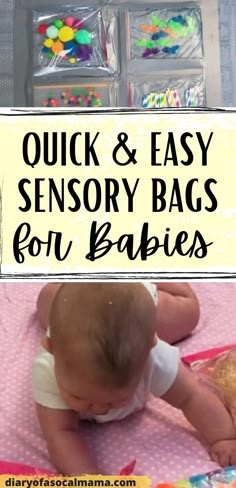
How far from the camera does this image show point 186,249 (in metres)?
0.50

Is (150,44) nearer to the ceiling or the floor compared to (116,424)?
nearer to the ceiling

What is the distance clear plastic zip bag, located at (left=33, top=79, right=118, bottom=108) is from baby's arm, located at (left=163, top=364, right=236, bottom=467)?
9.3 inches

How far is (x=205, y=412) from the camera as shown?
508 mm

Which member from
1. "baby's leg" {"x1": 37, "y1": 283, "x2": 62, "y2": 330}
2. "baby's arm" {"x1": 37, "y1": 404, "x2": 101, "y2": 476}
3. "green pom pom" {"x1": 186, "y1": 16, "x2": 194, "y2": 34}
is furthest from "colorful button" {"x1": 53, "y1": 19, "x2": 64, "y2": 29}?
"baby's arm" {"x1": 37, "y1": 404, "x2": 101, "y2": 476}

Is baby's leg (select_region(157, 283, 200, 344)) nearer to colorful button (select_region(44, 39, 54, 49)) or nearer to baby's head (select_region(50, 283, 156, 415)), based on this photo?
baby's head (select_region(50, 283, 156, 415))

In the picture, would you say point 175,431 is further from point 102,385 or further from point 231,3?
point 231,3

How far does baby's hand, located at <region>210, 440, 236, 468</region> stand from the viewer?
1.62 feet

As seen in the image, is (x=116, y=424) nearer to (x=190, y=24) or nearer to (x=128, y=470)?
(x=128, y=470)

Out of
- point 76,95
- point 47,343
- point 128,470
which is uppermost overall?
point 76,95

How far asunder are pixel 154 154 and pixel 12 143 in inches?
4.7

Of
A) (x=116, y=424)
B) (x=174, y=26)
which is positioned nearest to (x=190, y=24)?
(x=174, y=26)

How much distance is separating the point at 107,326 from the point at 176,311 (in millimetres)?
67

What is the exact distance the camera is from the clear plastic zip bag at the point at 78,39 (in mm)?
Answer: 517

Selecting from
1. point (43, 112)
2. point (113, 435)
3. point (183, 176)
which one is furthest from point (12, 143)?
point (113, 435)
